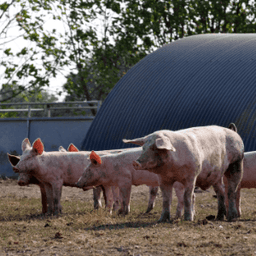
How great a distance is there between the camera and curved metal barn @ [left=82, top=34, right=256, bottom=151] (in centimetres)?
1568

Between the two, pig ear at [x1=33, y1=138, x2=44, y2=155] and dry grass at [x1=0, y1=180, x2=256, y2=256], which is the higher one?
pig ear at [x1=33, y1=138, x2=44, y2=155]

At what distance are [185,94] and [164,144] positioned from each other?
10526 millimetres

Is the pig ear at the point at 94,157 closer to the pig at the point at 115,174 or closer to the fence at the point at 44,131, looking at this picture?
the pig at the point at 115,174

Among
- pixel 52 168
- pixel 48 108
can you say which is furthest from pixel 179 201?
pixel 48 108

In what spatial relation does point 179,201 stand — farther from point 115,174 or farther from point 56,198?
point 56,198

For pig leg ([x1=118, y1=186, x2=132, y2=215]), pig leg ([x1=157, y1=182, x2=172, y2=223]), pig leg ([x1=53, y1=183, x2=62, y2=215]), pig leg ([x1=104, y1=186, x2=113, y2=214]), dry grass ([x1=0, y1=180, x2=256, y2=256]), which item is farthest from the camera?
pig leg ([x1=104, y1=186, x2=113, y2=214])

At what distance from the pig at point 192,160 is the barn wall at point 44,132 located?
14423 mm

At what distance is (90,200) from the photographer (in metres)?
12.2

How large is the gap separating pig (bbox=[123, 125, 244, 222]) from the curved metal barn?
22.5 feet

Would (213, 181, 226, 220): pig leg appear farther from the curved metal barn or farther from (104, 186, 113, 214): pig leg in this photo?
the curved metal barn

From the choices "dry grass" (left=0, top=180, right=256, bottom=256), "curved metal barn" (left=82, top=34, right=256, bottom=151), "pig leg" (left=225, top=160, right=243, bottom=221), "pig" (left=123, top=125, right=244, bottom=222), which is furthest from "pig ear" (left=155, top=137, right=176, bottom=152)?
"curved metal barn" (left=82, top=34, right=256, bottom=151)

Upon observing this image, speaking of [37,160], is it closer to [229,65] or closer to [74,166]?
[74,166]

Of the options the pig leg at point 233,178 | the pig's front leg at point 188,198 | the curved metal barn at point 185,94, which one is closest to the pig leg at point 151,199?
the pig leg at point 233,178

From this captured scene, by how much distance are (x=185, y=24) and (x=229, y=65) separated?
15687mm
